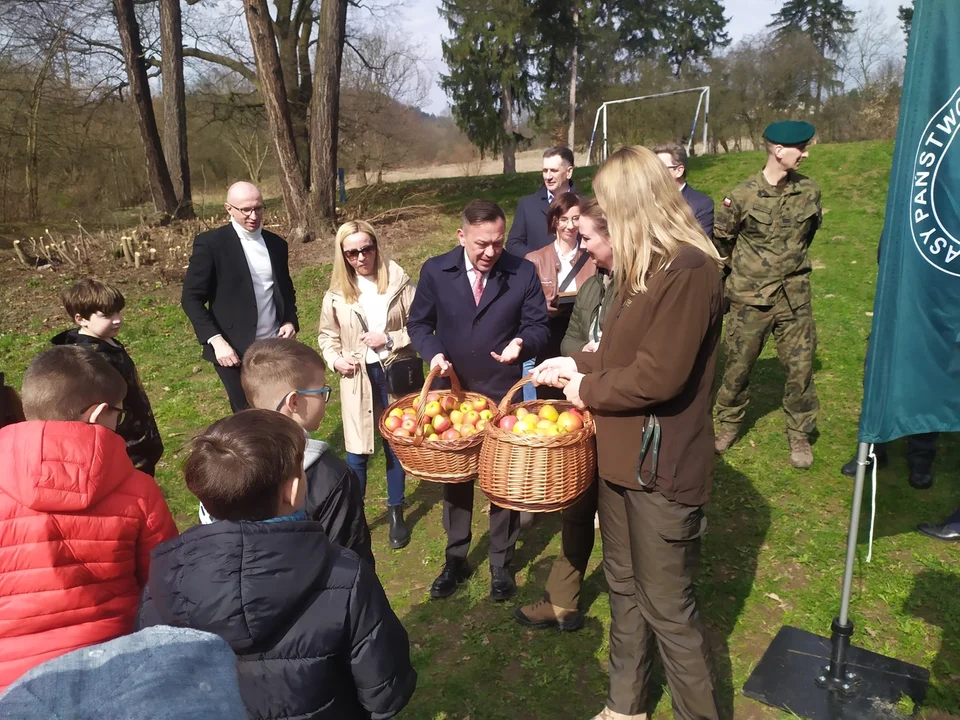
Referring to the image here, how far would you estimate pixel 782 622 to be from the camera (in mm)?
3381

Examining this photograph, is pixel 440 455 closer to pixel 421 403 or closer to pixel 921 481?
pixel 421 403

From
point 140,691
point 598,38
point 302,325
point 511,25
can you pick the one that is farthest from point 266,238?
point 598,38

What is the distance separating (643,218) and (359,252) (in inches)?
78.3

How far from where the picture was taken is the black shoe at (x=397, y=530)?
4289 mm

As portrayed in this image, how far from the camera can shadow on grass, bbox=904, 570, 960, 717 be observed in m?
2.83

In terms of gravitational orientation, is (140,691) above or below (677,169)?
→ below

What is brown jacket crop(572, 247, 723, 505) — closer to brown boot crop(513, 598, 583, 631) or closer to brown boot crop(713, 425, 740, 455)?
brown boot crop(513, 598, 583, 631)

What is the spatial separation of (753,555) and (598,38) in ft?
87.2

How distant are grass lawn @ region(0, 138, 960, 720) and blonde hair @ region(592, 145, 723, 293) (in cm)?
195

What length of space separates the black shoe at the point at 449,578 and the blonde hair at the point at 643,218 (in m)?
2.20

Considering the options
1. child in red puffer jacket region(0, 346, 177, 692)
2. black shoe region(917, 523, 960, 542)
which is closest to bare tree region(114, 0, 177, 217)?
child in red puffer jacket region(0, 346, 177, 692)

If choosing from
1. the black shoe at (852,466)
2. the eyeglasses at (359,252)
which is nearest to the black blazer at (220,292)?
the eyeglasses at (359,252)

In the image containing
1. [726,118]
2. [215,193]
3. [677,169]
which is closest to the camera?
[677,169]

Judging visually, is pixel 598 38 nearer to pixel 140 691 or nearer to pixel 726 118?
pixel 726 118
